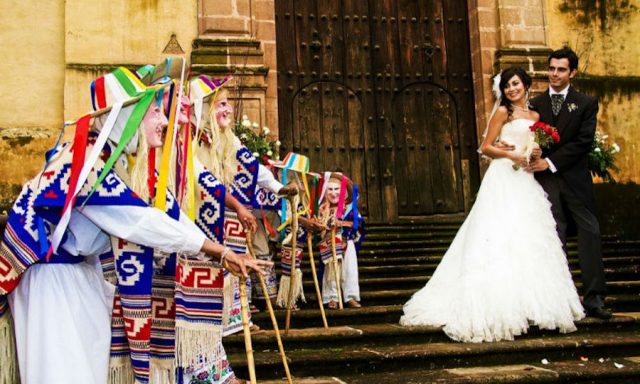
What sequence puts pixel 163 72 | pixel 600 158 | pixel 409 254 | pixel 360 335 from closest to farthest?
pixel 163 72
pixel 360 335
pixel 409 254
pixel 600 158

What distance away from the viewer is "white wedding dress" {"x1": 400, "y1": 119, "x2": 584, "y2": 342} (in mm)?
5512

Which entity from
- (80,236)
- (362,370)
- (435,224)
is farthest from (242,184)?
(435,224)

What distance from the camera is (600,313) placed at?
592 centimetres

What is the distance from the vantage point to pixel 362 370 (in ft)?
16.4

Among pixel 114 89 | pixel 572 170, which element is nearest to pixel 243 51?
pixel 572 170

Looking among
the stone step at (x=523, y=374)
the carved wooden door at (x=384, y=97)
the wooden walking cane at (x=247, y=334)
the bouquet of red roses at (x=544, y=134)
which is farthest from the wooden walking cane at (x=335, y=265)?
A: the carved wooden door at (x=384, y=97)

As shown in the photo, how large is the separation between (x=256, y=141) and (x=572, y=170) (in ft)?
12.0

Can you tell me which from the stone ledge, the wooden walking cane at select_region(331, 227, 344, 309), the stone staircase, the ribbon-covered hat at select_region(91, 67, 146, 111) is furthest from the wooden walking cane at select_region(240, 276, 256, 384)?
the stone ledge

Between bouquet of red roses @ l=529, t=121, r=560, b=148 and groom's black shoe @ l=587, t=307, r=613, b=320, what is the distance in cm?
136

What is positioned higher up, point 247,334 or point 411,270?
point 411,270

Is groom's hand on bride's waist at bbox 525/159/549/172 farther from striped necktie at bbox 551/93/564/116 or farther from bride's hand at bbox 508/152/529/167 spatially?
striped necktie at bbox 551/93/564/116

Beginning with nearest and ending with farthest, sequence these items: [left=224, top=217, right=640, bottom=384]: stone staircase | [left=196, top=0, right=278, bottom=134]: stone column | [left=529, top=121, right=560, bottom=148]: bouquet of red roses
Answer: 1. [left=224, top=217, right=640, bottom=384]: stone staircase
2. [left=529, top=121, right=560, bottom=148]: bouquet of red roses
3. [left=196, top=0, right=278, bottom=134]: stone column

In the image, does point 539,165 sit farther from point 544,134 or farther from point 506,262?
point 506,262

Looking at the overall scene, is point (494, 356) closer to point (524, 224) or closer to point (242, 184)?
point (524, 224)
